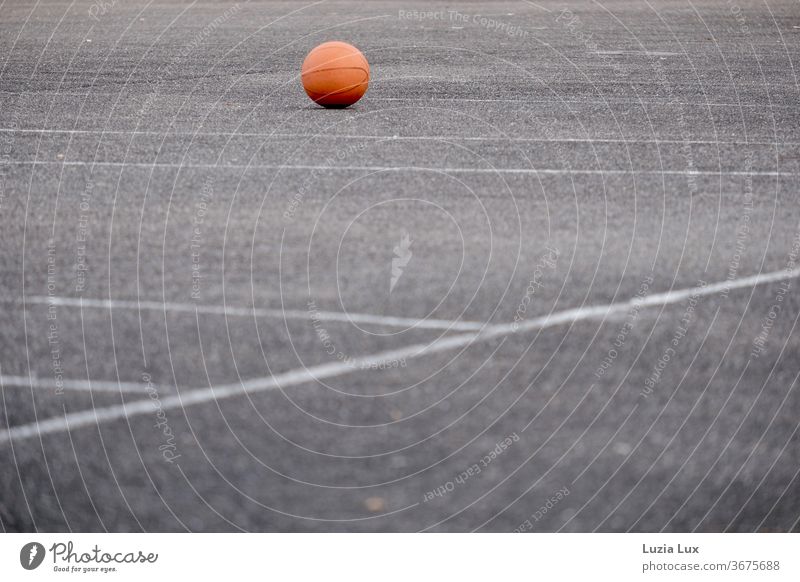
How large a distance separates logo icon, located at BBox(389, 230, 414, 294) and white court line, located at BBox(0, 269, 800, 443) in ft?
2.41

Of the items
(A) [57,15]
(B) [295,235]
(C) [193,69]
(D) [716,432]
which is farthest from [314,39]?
(D) [716,432]

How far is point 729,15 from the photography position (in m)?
21.6

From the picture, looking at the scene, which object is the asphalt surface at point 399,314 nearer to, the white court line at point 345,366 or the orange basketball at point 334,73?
the white court line at point 345,366

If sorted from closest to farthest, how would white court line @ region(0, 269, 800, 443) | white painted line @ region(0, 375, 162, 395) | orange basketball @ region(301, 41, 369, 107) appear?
white court line @ region(0, 269, 800, 443) → white painted line @ region(0, 375, 162, 395) → orange basketball @ region(301, 41, 369, 107)

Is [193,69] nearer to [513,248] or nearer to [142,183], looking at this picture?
[142,183]

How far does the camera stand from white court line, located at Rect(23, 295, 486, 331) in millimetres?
5773

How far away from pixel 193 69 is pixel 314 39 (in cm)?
388

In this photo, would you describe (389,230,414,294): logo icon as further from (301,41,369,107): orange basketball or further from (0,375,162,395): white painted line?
(301,41,369,107): orange basketball

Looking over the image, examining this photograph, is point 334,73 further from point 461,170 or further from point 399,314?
point 399,314
